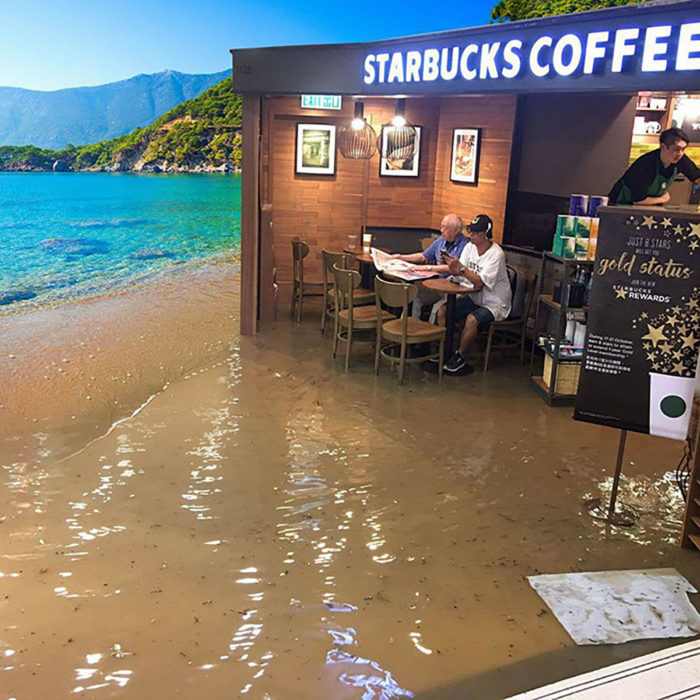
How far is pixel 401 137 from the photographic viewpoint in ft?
29.7

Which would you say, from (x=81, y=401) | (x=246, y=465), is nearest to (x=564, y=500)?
(x=246, y=465)

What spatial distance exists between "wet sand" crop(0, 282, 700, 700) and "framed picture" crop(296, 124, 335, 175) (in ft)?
12.7

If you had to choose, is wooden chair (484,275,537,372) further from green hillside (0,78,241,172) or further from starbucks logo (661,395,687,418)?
green hillside (0,78,241,172)

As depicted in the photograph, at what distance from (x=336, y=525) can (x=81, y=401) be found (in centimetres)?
301

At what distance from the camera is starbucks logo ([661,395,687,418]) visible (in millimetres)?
3805

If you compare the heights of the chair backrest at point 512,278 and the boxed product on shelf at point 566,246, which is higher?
the boxed product on shelf at point 566,246

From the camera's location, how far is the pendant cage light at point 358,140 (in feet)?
28.1

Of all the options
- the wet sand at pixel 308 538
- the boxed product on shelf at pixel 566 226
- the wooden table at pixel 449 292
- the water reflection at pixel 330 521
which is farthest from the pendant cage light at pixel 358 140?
the water reflection at pixel 330 521

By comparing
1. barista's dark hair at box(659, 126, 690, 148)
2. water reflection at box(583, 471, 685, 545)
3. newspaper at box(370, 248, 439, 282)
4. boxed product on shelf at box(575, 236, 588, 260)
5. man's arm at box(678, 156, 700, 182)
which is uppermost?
barista's dark hair at box(659, 126, 690, 148)

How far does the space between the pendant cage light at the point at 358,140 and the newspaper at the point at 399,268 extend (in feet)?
5.25

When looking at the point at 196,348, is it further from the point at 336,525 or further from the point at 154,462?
the point at 336,525

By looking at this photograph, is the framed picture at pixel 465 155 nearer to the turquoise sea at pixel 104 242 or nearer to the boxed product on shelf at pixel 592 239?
the boxed product on shelf at pixel 592 239

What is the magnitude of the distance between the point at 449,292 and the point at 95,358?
12.2 feet

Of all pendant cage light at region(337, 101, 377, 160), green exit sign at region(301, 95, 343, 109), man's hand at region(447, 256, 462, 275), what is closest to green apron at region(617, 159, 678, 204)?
man's hand at region(447, 256, 462, 275)
